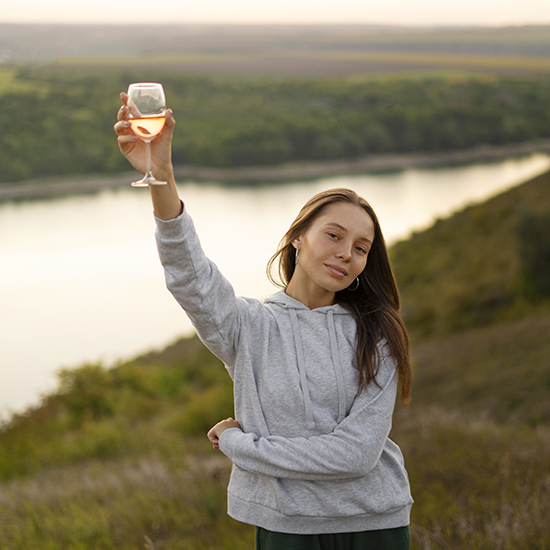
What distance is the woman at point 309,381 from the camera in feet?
4.35

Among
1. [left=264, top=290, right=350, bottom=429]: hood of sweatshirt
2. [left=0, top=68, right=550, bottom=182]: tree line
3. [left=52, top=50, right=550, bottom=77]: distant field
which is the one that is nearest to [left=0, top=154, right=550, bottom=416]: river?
[left=0, top=68, right=550, bottom=182]: tree line

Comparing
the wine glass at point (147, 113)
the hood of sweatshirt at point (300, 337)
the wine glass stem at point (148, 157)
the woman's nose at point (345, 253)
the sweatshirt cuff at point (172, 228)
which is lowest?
the hood of sweatshirt at point (300, 337)

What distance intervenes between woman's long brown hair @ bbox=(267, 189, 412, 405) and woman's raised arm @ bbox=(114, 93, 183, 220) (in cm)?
45

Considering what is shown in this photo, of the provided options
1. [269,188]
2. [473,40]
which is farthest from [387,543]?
[473,40]

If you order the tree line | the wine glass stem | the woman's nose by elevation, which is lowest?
the woman's nose

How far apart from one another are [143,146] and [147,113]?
10cm

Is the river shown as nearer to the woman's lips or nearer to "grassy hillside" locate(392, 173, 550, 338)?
"grassy hillside" locate(392, 173, 550, 338)

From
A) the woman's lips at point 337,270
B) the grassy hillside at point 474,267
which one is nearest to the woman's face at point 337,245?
the woman's lips at point 337,270

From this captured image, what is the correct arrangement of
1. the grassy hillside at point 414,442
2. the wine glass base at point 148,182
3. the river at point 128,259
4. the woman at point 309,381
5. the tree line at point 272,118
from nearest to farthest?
the wine glass base at point 148,182 → the woman at point 309,381 → the grassy hillside at point 414,442 → the tree line at point 272,118 → the river at point 128,259

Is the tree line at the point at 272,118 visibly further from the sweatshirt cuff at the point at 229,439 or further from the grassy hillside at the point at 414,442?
the sweatshirt cuff at the point at 229,439

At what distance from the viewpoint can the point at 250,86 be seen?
5731 centimetres

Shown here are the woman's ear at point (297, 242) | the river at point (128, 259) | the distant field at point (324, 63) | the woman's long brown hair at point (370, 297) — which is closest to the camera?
the woman's long brown hair at point (370, 297)

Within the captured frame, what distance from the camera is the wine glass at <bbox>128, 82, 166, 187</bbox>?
48.3 inches

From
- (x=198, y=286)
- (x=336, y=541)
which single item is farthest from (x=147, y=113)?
(x=336, y=541)
